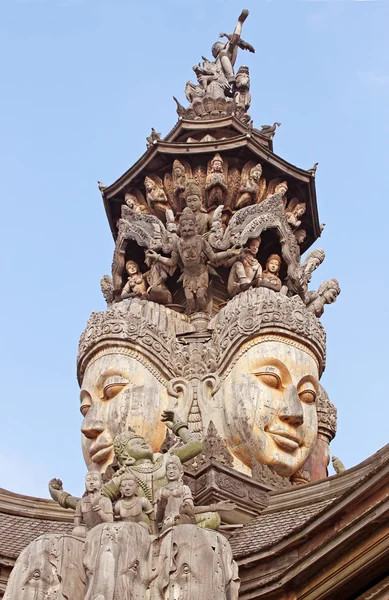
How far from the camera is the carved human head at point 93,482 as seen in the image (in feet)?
42.5

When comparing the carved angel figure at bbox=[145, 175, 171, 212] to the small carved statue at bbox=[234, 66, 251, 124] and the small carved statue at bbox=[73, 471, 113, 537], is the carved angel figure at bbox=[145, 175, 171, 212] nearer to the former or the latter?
the small carved statue at bbox=[234, 66, 251, 124]

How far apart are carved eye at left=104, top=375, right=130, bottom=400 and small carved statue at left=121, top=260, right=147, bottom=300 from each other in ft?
8.42

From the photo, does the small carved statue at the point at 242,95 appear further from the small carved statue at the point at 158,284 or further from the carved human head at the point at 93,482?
the carved human head at the point at 93,482

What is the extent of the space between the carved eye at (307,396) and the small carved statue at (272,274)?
225 centimetres

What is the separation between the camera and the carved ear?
18.2m

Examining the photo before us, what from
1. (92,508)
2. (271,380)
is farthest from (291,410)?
(92,508)

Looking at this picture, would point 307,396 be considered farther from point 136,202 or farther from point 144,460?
point 136,202

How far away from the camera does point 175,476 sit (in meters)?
12.9

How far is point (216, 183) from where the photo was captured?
21297 mm

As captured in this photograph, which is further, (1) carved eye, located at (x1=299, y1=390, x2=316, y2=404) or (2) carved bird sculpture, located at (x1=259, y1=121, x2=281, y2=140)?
(2) carved bird sculpture, located at (x1=259, y1=121, x2=281, y2=140)

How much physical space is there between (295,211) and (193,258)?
2.92m

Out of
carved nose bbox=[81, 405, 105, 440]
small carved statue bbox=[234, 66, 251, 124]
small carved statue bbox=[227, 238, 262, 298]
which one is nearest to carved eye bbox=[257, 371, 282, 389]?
small carved statue bbox=[227, 238, 262, 298]

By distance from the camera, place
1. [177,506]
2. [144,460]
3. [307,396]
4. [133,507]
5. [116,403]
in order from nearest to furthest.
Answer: [177,506]
[133,507]
[144,460]
[116,403]
[307,396]

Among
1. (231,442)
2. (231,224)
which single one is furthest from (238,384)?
(231,224)
